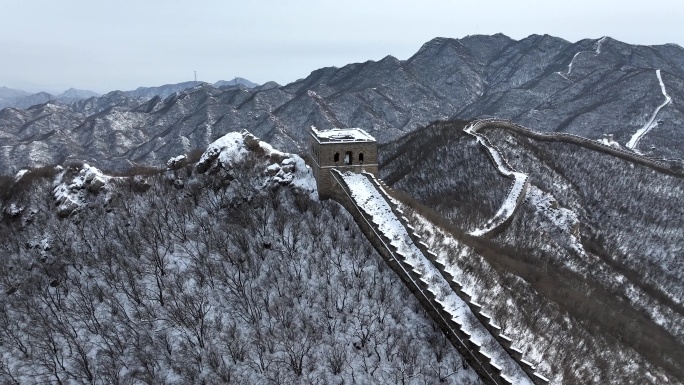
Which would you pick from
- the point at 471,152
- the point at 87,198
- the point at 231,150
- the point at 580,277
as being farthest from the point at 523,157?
the point at 87,198

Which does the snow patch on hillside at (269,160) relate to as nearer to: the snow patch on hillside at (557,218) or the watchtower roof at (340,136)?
the watchtower roof at (340,136)

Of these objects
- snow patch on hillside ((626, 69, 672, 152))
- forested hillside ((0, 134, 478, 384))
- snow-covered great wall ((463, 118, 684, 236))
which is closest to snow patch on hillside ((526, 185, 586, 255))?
snow-covered great wall ((463, 118, 684, 236))

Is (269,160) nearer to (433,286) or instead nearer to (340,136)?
(340,136)

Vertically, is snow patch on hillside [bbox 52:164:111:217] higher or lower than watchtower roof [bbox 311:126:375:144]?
lower

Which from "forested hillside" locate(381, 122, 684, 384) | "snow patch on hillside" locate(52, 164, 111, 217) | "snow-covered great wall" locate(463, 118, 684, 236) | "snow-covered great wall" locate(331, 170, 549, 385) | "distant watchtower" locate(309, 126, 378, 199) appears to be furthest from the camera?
"snow-covered great wall" locate(463, 118, 684, 236)

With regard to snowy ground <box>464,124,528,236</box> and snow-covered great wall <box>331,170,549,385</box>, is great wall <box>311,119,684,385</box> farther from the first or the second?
snowy ground <box>464,124,528,236</box>
